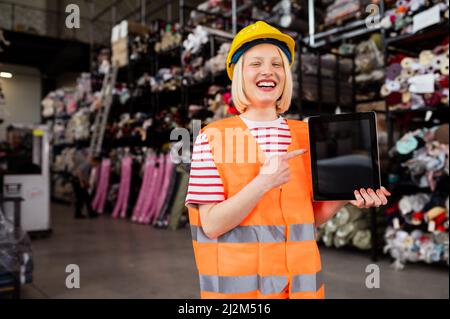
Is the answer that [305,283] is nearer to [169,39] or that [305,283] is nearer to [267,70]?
[267,70]

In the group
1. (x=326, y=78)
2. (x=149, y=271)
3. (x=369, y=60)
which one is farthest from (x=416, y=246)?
(x=149, y=271)

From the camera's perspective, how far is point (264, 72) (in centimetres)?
68

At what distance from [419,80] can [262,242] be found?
136 inches

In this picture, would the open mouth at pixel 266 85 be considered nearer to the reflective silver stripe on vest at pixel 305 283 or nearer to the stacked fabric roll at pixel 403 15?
the reflective silver stripe on vest at pixel 305 283

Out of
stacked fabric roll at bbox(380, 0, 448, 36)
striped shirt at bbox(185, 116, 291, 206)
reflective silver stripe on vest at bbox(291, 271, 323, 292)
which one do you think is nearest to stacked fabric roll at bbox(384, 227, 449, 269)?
stacked fabric roll at bbox(380, 0, 448, 36)

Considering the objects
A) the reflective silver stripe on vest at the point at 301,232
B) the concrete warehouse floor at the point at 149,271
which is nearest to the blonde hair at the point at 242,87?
the reflective silver stripe on vest at the point at 301,232

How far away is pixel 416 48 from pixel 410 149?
1.35 metres

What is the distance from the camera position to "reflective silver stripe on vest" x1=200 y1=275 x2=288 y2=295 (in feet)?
2.26

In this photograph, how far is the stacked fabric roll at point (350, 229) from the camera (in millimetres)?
4199

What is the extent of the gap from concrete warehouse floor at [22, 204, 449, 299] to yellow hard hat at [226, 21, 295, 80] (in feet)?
8.22

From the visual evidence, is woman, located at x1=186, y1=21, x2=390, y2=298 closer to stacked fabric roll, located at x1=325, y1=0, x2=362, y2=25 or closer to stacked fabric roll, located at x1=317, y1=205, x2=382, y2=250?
stacked fabric roll, located at x1=317, y1=205, x2=382, y2=250

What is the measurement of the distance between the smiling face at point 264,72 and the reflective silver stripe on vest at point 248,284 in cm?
31
